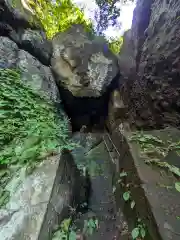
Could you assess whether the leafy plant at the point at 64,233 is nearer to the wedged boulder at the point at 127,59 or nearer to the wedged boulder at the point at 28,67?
the wedged boulder at the point at 28,67

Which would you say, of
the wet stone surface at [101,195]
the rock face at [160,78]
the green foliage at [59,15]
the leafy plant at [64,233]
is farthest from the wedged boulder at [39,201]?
the green foliage at [59,15]

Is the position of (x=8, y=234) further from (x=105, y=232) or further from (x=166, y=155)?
(x=166, y=155)

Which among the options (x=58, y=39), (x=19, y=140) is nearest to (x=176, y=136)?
(x=19, y=140)

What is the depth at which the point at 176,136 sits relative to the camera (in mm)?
2674

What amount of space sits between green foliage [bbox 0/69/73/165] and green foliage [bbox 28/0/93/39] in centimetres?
655

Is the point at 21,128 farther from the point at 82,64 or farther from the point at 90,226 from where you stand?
the point at 82,64

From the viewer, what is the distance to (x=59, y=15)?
9219 millimetres

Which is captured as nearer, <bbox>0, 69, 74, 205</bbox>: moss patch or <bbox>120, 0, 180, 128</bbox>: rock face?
<bbox>0, 69, 74, 205</bbox>: moss patch

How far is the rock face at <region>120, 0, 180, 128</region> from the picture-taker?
11.2ft

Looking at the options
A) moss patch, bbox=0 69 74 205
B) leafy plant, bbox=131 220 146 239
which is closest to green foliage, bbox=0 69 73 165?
moss patch, bbox=0 69 74 205

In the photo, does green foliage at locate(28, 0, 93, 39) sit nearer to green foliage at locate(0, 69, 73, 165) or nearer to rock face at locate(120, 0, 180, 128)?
rock face at locate(120, 0, 180, 128)

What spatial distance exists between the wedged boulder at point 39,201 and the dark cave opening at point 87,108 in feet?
10.5

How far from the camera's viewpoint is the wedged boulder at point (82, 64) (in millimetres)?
5285

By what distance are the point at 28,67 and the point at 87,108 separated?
2.42 meters
